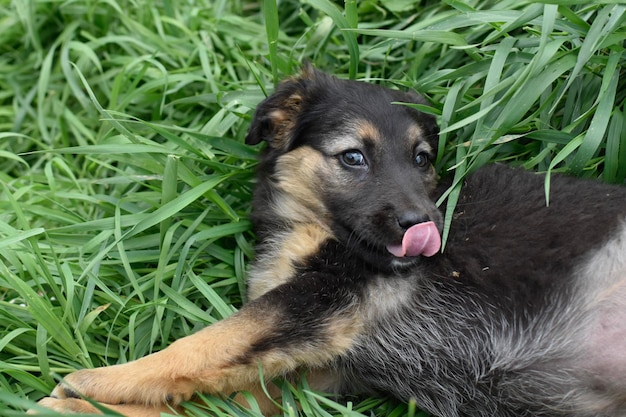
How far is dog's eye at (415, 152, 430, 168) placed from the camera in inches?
153

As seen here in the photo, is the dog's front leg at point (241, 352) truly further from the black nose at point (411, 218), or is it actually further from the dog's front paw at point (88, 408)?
the black nose at point (411, 218)

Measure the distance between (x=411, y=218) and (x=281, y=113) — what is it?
1.04 metres

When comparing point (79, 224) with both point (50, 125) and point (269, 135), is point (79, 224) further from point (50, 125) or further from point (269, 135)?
point (50, 125)

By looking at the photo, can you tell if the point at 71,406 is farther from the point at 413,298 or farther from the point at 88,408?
the point at 413,298

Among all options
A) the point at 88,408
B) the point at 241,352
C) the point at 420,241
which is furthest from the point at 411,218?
the point at 88,408

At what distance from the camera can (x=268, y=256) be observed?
12.4 ft

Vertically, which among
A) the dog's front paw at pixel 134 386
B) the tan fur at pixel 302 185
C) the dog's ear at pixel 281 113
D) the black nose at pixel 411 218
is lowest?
the dog's front paw at pixel 134 386

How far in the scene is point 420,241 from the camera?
3.31m

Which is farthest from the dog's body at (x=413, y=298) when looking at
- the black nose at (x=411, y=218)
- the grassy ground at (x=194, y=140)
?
the grassy ground at (x=194, y=140)

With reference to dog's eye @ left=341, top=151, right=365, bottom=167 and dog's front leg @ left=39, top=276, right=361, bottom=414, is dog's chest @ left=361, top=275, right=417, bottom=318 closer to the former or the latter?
dog's front leg @ left=39, top=276, right=361, bottom=414

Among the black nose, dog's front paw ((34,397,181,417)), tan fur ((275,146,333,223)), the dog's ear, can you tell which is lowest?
dog's front paw ((34,397,181,417))

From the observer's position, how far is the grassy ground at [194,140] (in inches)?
144

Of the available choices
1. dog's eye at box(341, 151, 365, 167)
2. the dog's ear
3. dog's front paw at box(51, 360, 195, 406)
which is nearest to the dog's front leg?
dog's front paw at box(51, 360, 195, 406)

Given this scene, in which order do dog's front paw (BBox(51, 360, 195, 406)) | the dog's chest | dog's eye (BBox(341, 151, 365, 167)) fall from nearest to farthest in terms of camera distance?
dog's front paw (BBox(51, 360, 195, 406)) < the dog's chest < dog's eye (BBox(341, 151, 365, 167))
